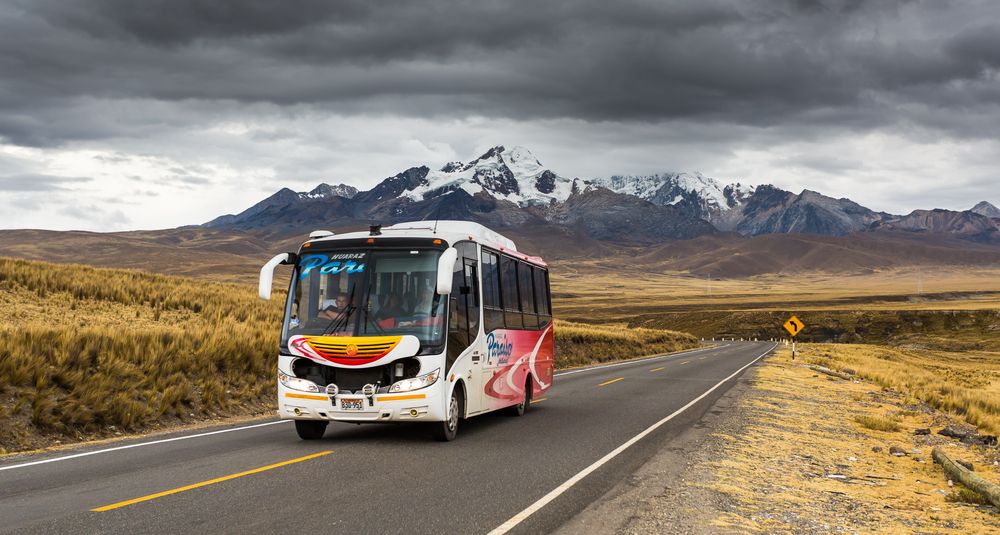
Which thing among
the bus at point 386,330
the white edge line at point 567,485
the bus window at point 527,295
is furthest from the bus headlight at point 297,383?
the bus window at point 527,295

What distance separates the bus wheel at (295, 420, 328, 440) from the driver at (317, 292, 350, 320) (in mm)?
1765

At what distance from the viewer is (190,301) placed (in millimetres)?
30781

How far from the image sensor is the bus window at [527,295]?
17375 millimetres

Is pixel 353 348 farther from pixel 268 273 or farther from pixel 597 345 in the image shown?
pixel 597 345

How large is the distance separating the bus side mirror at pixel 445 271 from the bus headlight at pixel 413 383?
1.27 metres

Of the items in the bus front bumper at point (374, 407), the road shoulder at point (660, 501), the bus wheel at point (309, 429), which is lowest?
the road shoulder at point (660, 501)

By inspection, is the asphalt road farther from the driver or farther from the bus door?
the driver

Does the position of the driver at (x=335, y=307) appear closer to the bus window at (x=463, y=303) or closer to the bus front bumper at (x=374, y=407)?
the bus front bumper at (x=374, y=407)

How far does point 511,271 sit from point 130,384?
7.67 meters

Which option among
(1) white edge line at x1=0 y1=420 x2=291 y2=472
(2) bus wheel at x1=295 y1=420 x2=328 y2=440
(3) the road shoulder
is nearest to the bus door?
(2) bus wheel at x1=295 y1=420 x2=328 y2=440

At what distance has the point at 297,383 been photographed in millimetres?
12297

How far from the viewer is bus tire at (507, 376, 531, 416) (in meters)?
17.2

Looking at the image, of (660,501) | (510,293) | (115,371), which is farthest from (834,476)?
(115,371)

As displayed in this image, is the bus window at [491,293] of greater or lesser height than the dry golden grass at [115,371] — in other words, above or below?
above
